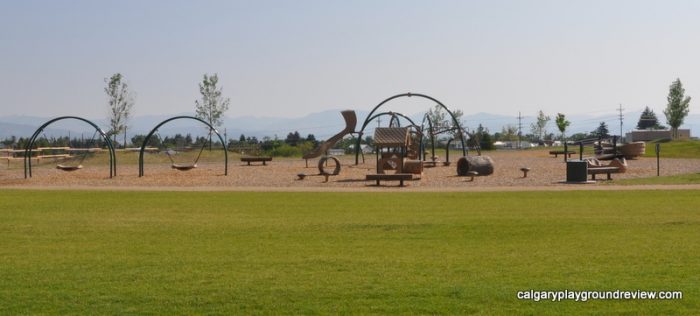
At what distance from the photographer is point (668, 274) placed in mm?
9219

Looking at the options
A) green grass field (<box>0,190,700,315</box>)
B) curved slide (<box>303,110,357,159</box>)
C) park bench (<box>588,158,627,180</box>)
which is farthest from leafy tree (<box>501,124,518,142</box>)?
green grass field (<box>0,190,700,315</box>)

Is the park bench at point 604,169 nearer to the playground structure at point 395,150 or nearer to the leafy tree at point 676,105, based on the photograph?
the playground structure at point 395,150

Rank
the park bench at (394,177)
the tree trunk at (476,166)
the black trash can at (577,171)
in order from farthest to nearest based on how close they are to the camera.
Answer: the tree trunk at (476,166) < the black trash can at (577,171) < the park bench at (394,177)

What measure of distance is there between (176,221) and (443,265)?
7159 mm

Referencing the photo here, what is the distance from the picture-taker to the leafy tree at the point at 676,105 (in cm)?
8119

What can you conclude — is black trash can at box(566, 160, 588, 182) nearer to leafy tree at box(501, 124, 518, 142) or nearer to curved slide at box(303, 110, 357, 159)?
curved slide at box(303, 110, 357, 159)

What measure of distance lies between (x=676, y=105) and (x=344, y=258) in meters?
78.1

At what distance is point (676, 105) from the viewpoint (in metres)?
81.4

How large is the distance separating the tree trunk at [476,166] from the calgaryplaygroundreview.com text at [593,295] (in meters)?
25.5

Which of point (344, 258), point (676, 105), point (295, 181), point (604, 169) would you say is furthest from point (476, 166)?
point (676, 105)

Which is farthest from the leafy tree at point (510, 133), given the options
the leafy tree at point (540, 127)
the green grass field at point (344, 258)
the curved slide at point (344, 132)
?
the green grass field at point (344, 258)

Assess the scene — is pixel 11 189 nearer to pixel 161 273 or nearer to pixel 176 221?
pixel 176 221

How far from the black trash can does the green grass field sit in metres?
9.77

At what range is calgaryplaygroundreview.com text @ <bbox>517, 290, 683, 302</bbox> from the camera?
8.15 m
